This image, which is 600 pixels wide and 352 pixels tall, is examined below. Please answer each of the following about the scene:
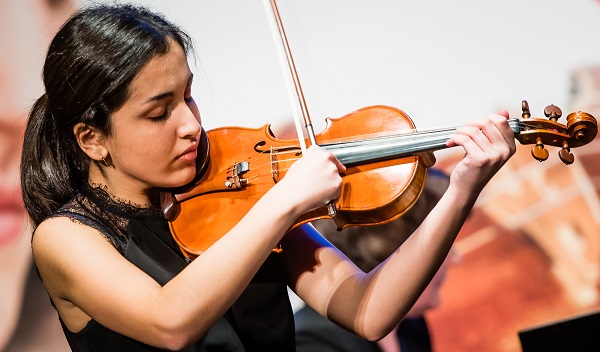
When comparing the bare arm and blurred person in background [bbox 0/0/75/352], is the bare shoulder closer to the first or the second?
the bare arm

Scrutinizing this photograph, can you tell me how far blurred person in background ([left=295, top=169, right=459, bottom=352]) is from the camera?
5.66ft

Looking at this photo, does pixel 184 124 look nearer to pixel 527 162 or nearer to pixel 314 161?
pixel 314 161

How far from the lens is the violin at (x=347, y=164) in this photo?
38.3 inches

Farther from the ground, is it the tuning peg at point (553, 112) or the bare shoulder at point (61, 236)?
the bare shoulder at point (61, 236)

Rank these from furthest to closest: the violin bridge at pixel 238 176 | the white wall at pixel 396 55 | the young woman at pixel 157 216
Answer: the white wall at pixel 396 55
the violin bridge at pixel 238 176
the young woman at pixel 157 216

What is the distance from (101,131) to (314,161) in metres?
0.40

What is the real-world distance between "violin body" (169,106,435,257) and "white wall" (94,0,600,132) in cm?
49

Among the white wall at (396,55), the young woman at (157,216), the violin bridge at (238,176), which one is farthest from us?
the white wall at (396,55)

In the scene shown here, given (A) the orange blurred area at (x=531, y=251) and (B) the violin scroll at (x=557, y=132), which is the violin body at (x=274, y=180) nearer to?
(B) the violin scroll at (x=557, y=132)

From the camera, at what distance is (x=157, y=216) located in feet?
3.87

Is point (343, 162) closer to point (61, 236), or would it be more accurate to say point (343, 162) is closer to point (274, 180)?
point (274, 180)

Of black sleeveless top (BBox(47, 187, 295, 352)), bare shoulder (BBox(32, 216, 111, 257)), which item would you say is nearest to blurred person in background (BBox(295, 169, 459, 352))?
black sleeveless top (BBox(47, 187, 295, 352))

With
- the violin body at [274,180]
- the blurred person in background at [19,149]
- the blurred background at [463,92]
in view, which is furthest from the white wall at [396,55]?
the violin body at [274,180]

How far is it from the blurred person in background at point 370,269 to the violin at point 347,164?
64 cm
